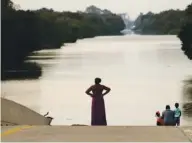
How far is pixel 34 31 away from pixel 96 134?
66577 millimetres

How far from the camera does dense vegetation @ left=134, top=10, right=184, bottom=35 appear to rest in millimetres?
99869

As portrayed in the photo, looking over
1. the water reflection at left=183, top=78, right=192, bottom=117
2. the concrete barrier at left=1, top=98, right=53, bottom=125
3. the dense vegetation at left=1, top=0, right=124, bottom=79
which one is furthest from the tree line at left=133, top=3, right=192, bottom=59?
the concrete barrier at left=1, top=98, right=53, bottom=125

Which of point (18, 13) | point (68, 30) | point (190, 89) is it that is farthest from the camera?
point (68, 30)

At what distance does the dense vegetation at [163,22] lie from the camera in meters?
99.9

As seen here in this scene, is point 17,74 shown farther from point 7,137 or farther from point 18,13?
point 7,137

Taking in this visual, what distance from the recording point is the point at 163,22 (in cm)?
11169

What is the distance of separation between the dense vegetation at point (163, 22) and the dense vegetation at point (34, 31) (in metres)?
9.87

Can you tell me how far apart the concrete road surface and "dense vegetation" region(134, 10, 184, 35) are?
261 ft

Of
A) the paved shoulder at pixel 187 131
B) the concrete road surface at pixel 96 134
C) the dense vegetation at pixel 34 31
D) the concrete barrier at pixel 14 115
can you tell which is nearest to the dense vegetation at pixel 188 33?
the dense vegetation at pixel 34 31

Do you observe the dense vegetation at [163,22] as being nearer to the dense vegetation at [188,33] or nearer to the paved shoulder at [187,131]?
the dense vegetation at [188,33]

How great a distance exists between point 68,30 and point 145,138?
89550mm

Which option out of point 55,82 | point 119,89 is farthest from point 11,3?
point 119,89

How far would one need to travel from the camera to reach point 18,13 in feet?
240

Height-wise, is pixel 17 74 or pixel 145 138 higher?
pixel 145 138
